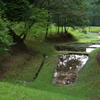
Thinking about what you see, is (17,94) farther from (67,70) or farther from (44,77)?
(67,70)

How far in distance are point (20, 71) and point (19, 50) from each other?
616 cm

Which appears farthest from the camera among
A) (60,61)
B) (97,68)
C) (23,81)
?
(60,61)

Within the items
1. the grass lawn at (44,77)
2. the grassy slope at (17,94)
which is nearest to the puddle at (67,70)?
the grass lawn at (44,77)

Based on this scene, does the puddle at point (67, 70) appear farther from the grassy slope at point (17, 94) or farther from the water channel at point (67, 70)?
the grassy slope at point (17, 94)

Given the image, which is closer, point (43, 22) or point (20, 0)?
point (20, 0)

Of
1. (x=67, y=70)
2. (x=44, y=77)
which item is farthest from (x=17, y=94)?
(x=67, y=70)

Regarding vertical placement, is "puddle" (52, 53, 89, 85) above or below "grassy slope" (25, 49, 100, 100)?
below

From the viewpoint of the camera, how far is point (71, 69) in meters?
20.2

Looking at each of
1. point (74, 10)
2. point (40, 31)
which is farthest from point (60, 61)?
point (74, 10)

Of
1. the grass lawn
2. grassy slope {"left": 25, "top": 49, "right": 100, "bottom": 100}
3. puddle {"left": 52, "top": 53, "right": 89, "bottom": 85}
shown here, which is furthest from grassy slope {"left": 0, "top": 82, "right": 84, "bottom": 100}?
puddle {"left": 52, "top": 53, "right": 89, "bottom": 85}

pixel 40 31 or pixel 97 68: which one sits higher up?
pixel 40 31

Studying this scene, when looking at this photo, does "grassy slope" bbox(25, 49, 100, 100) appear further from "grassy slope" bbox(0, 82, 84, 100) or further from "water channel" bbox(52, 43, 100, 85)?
"grassy slope" bbox(0, 82, 84, 100)

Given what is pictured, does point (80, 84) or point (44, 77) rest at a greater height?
point (80, 84)

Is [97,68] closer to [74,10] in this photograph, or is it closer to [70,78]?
[70,78]
